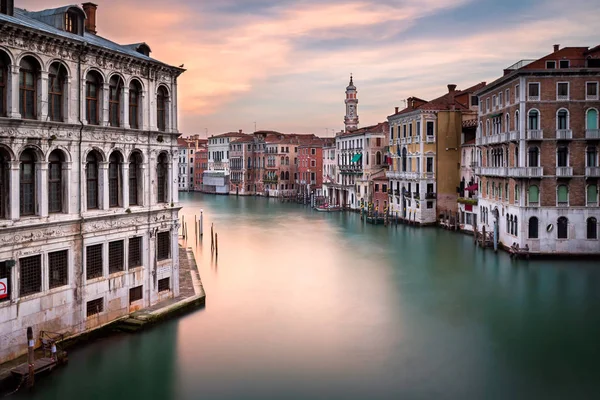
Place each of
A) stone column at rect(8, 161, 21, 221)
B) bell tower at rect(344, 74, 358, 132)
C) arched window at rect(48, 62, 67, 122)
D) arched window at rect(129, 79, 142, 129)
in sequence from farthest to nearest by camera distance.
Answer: bell tower at rect(344, 74, 358, 132), arched window at rect(129, 79, 142, 129), arched window at rect(48, 62, 67, 122), stone column at rect(8, 161, 21, 221)

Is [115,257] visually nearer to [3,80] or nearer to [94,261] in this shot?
[94,261]

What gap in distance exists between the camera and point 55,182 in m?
12.8

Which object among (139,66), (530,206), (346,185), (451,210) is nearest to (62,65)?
(139,66)

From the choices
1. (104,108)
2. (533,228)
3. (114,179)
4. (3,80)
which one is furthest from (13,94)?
(533,228)

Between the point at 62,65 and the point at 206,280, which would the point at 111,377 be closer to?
the point at 62,65

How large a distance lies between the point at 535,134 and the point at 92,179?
18561 mm

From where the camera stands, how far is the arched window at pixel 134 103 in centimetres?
1484

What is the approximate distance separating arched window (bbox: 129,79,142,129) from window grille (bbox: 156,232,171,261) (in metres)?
2.98

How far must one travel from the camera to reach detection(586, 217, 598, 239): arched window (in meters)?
24.9

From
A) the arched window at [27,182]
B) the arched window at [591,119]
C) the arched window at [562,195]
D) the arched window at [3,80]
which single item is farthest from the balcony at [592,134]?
the arched window at [3,80]

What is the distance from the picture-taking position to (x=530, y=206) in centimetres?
2512

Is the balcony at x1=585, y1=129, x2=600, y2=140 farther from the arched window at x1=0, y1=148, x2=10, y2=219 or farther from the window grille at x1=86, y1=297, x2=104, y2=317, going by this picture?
the arched window at x1=0, y1=148, x2=10, y2=219

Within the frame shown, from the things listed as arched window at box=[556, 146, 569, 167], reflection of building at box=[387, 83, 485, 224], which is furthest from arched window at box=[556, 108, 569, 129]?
reflection of building at box=[387, 83, 485, 224]

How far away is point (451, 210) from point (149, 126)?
2752cm
